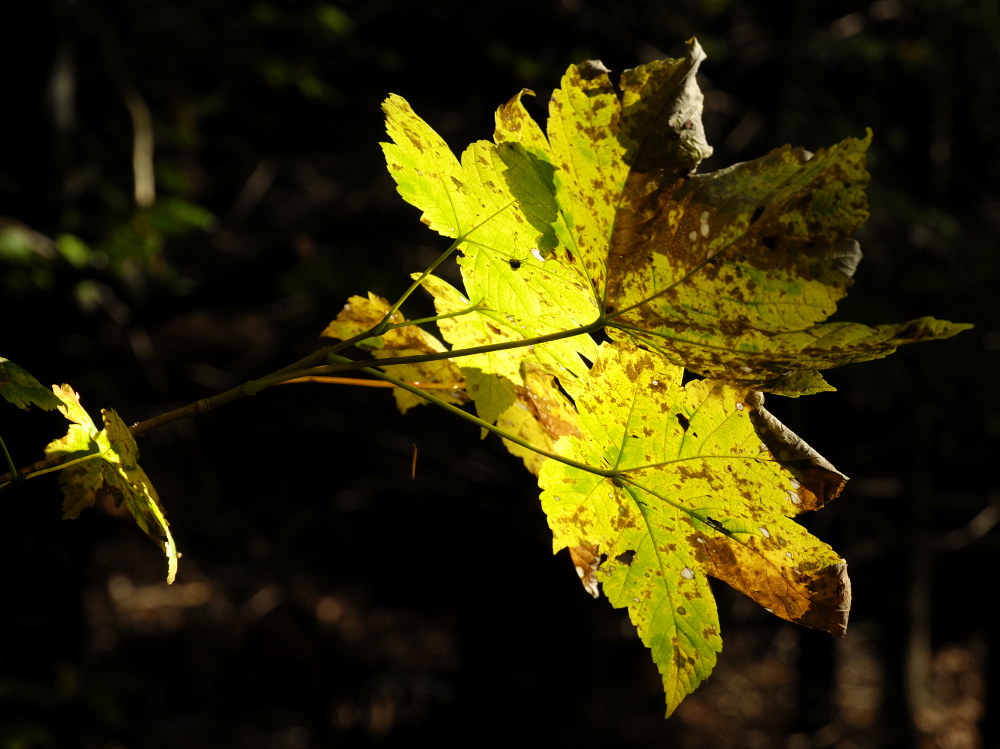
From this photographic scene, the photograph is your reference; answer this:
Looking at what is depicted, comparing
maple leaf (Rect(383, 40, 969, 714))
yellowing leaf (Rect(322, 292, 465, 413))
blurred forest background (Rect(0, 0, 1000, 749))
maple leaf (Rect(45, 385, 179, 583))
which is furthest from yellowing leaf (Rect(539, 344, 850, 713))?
blurred forest background (Rect(0, 0, 1000, 749))

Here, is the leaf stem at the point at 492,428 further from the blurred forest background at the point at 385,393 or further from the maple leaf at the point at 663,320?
the blurred forest background at the point at 385,393

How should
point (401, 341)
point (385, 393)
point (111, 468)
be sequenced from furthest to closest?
point (385, 393) < point (401, 341) < point (111, 468)

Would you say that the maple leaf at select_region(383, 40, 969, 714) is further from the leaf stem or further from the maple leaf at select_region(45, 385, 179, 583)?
the maple leaf at select_region(45, 385, 179, 583)

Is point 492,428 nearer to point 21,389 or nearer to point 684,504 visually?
point 684,504

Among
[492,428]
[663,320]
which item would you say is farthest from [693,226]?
[492,428]

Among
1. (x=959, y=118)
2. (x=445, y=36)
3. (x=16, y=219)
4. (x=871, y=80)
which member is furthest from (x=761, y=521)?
(x=959, y=118)

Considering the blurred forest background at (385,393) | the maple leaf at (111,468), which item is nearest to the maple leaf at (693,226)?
the maple leaf at (111,468)

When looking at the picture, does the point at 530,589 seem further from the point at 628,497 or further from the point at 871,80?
the point at 628,497
